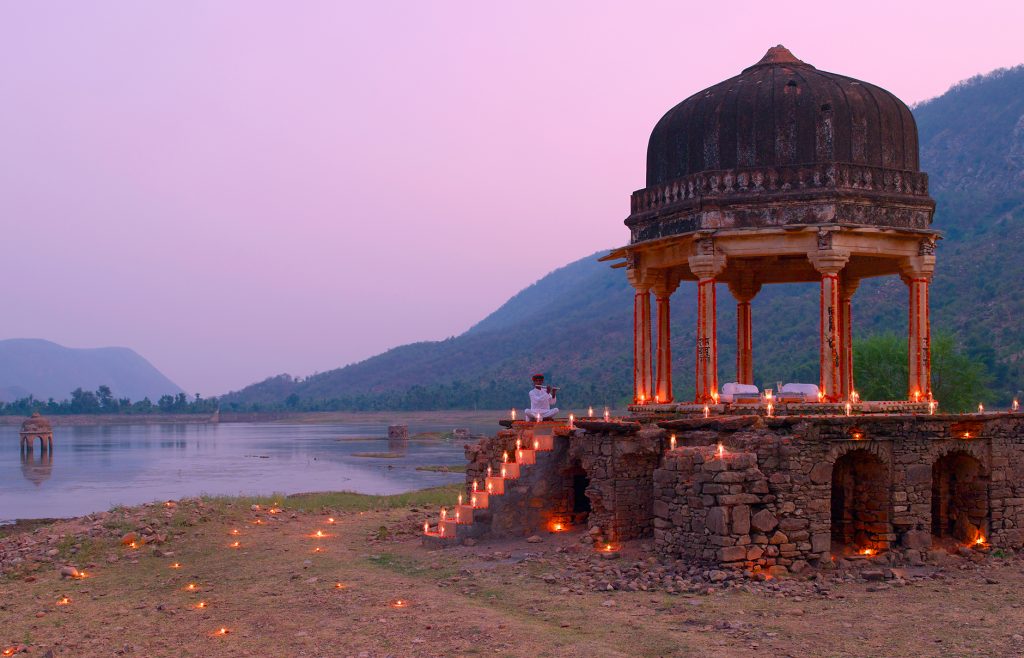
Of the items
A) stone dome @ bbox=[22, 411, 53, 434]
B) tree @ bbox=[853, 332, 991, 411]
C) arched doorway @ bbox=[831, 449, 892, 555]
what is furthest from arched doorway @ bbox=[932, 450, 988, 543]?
stone dome @ bbox=[22, 411, 53, 434]

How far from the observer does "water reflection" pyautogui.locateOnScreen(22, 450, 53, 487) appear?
53900 millimetres

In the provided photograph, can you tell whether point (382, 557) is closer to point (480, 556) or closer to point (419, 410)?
point (480, 556)

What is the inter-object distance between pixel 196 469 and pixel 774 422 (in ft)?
170

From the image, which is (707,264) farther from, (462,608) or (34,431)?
(34,431)

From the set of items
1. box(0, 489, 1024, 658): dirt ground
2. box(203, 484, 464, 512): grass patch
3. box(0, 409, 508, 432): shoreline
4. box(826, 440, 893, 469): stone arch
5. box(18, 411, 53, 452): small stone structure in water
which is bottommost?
box(0, 409, 508, 432): shoreline

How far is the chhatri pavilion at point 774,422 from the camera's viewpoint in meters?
14.0

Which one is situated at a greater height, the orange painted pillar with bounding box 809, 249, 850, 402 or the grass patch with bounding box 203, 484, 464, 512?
the orange painted pillar with bounding box 809, 249, 850, 402

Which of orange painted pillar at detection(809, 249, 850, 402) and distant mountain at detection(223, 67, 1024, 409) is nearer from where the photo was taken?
orange painted pillar at detection(809, 249, 850, 402)

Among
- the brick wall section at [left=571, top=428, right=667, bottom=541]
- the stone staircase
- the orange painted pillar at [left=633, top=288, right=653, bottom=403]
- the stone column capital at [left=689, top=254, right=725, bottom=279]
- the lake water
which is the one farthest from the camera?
the lake water

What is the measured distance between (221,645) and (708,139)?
12.2m

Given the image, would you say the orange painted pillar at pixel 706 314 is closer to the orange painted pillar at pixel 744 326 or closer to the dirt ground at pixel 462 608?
the dirt ground at pixel 462 608

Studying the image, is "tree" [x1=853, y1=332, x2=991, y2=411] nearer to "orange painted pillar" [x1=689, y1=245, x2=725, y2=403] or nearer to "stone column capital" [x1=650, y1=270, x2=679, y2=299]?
"stone column capital" [x1=650, y1=270, x2=679, y2=299]

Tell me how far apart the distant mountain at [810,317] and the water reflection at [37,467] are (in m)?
35.6

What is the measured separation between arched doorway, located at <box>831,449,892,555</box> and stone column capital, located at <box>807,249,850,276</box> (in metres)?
3.42
